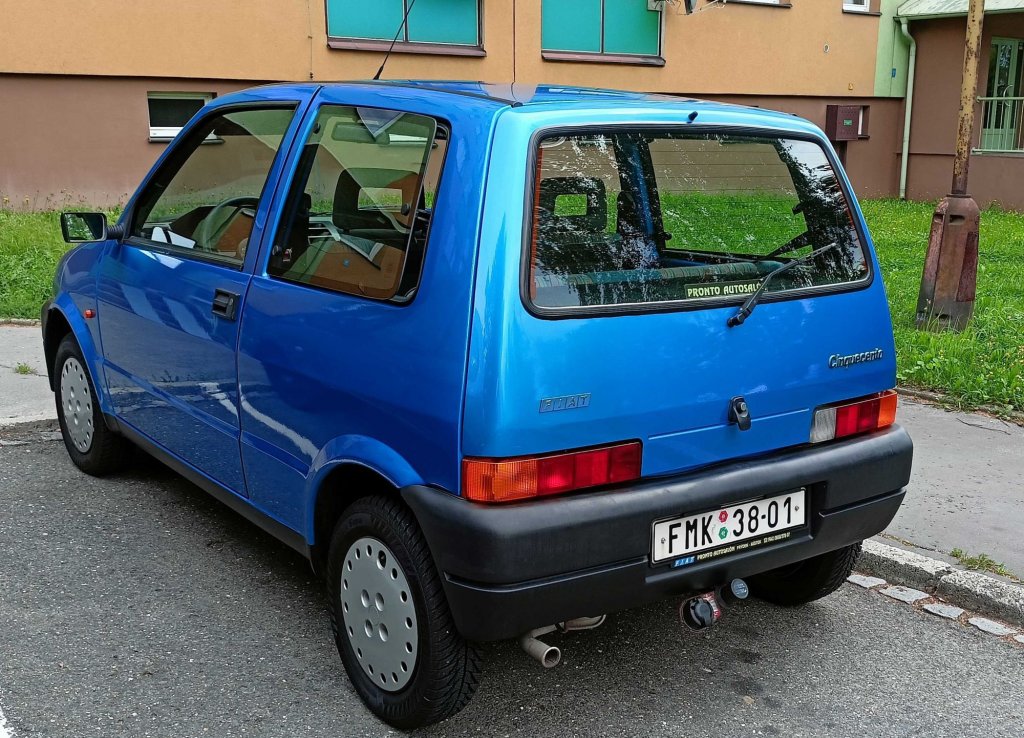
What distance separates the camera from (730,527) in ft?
10.1

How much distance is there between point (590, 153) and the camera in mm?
3020

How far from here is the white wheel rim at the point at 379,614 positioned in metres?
2.98

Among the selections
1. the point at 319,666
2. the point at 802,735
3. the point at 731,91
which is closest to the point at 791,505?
the point at 802,735

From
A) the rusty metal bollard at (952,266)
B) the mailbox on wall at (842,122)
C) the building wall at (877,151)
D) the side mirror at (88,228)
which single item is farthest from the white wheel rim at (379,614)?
the building wall at (877,151)

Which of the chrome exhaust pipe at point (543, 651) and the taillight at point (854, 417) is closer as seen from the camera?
the chrome exhaust pipe at point (543, 651)

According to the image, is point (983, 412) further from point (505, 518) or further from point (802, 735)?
point (505, 518)

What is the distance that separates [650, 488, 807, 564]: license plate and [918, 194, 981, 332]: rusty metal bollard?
5.01m

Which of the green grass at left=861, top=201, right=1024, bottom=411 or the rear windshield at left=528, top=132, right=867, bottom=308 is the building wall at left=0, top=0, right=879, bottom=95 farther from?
the rear windshield at left=528, top=132, right=867, bottom=308

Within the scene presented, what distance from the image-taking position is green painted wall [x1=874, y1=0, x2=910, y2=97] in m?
19.5

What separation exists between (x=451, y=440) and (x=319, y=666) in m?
1.20

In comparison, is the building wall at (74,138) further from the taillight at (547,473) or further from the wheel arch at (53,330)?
the taillight at (547,473)

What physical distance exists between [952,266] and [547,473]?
19.0ft

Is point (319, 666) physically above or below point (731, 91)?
below

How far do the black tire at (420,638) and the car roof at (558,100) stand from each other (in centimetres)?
116
